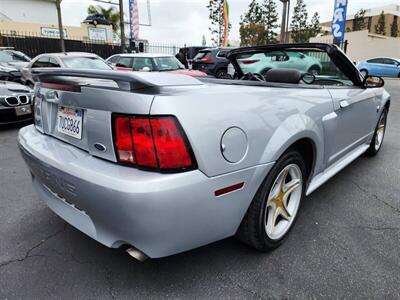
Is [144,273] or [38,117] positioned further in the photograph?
[38,117]

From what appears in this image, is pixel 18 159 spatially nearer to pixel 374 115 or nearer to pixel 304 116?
pixel 304 116

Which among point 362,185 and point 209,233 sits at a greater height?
point 209,233

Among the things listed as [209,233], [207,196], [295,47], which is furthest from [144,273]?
[295,47]

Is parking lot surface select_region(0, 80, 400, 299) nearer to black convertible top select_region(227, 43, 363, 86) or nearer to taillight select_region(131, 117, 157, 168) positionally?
taillight select_region(131, 117, 157, 168)

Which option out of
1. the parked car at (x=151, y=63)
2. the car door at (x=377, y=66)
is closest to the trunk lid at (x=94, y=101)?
the parked car at (x=151, y=63)

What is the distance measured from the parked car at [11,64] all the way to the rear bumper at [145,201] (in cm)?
973

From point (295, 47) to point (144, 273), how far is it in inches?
97.2

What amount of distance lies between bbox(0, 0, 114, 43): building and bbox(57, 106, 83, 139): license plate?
26.5 m

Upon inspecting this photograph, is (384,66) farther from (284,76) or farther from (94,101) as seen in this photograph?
(94,101)

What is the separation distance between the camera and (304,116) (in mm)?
2168

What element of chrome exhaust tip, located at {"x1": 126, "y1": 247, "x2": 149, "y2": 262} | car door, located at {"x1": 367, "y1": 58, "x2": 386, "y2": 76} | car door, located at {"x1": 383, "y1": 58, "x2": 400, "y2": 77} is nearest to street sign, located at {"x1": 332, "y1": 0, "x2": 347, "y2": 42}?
car door, located at {"x1": 367, "y1": 58, "x2": 386, "y2": 76}

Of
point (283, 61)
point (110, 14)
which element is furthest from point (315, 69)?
point (110, 14)

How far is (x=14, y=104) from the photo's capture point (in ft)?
18.2

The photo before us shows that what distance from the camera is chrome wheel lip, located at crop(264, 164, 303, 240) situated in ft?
7.01
